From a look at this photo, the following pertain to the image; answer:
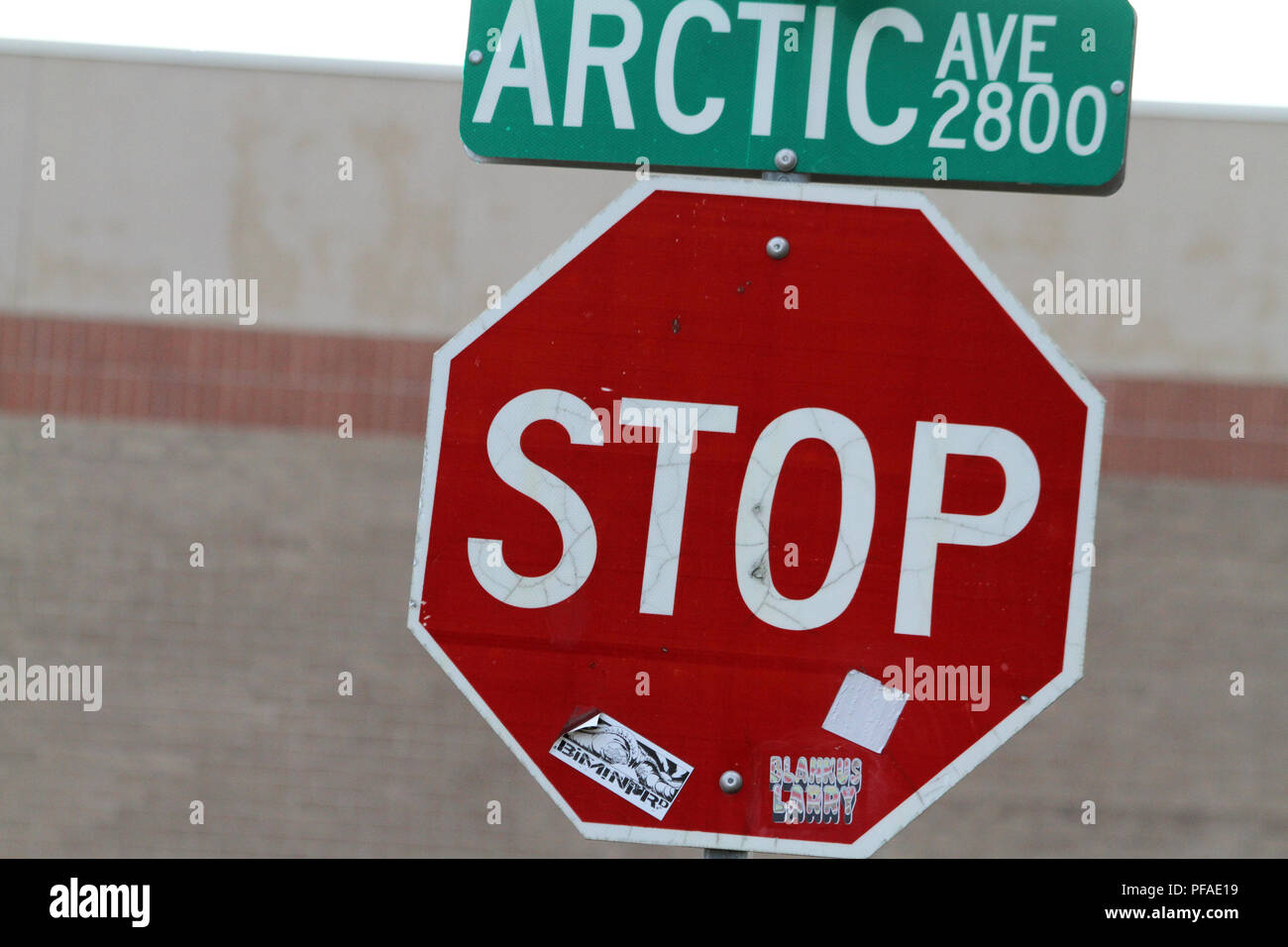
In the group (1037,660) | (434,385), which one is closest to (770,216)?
(434,385)

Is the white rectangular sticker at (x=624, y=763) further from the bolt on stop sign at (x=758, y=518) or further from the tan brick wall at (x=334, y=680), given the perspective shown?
the tan brick wall at (x=334, y=680)

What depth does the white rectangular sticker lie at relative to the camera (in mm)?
1982

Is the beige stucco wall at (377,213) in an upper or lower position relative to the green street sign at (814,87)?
upper

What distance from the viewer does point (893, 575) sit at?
2.01m

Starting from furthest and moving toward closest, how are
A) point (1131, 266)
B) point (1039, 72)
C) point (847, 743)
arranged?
point (1131, 266) < point (1039, 72) < point (847, 743)

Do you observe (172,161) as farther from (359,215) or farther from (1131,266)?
(1131,266)

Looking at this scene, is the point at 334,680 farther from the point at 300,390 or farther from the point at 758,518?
the point at 758,518

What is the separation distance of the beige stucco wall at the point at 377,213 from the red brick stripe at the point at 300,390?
13 cm

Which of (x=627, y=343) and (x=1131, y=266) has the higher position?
(x=1131, y=266)

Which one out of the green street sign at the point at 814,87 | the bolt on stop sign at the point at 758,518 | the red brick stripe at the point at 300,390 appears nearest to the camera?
the bolt on stop sign at the point at 758,518

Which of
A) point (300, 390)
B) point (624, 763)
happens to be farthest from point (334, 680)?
point (624, 763)

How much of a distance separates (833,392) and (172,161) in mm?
7109

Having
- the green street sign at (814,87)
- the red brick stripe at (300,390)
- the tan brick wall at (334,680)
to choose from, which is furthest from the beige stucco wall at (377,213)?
the green street sign at (814,87)

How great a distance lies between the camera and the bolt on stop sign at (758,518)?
198 centimetres
